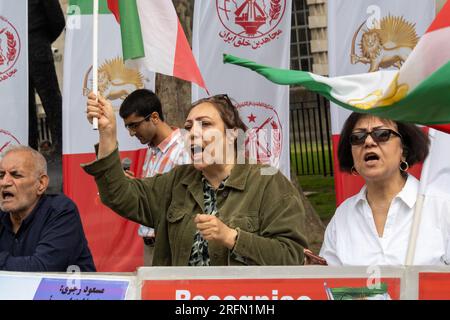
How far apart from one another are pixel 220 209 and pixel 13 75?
3724 mm

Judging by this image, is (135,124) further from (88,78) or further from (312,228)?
(312,228)

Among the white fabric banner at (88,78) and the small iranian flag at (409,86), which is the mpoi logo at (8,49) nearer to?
the white fabric banner at (88,78)

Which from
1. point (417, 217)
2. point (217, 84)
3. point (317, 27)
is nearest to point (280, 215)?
point (417, 217)

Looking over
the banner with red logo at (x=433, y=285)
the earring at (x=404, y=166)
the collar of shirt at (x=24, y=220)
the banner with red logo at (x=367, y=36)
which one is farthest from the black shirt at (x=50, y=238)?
the banner with red logo at (x=367, y=36)

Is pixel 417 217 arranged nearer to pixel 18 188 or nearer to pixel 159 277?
pixel 159 277

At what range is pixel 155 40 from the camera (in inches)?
203

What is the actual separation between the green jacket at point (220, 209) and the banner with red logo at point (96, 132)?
2855mm

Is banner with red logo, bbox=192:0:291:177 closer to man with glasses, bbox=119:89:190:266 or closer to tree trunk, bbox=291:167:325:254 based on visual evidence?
man with glasses, bbox=119:89:190:266

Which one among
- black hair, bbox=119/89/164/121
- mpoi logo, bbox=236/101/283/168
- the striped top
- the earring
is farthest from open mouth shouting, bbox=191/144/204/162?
mpoi logo, bbox=236/101/283/168

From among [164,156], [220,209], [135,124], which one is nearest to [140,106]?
[135,124]

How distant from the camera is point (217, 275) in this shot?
374 centimetres

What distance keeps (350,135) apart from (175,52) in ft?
3.45
